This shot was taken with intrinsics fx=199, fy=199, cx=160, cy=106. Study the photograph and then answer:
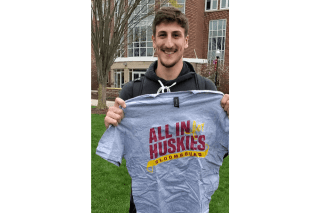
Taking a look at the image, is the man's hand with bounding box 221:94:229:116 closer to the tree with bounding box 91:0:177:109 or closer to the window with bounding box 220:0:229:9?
the window with bounding box 220:0:229:9

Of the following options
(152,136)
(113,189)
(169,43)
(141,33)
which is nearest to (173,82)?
(169,43)

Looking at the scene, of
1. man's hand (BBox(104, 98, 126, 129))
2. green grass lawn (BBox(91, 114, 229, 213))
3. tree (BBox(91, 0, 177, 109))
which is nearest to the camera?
man's hand (BBox(104, 98, 126, 129))

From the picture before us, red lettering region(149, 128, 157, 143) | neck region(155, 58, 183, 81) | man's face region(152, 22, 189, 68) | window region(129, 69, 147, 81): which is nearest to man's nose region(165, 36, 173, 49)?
man's face region(152, 22, 189, 68)

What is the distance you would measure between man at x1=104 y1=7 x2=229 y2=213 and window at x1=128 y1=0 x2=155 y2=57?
12cm

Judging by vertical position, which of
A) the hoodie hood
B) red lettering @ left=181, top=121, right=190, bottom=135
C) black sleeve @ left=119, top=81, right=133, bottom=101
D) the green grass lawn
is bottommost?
the green grass lawn

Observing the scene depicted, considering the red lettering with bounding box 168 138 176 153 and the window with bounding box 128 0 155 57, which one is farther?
the window with bounding box 128 0 155 57

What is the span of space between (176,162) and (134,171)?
0.25 metres

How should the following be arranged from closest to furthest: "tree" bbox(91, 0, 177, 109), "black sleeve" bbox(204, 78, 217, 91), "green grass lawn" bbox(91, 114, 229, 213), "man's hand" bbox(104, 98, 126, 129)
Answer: "man's hand" bbox(104, 98, 126, 129) < "black sleeve" bbox(204, 78, 217, 91) < "tree" bbox(91, 0, 177, 109) < "green grass lawn" bbox(91, 114, 229, 213)

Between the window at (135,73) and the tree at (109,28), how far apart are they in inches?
6.9

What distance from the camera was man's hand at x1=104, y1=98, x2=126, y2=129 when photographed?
1.07m

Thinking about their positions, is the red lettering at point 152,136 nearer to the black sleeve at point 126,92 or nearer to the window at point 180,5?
the black sleeve at point 126,92

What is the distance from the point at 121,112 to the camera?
1.08 metres
